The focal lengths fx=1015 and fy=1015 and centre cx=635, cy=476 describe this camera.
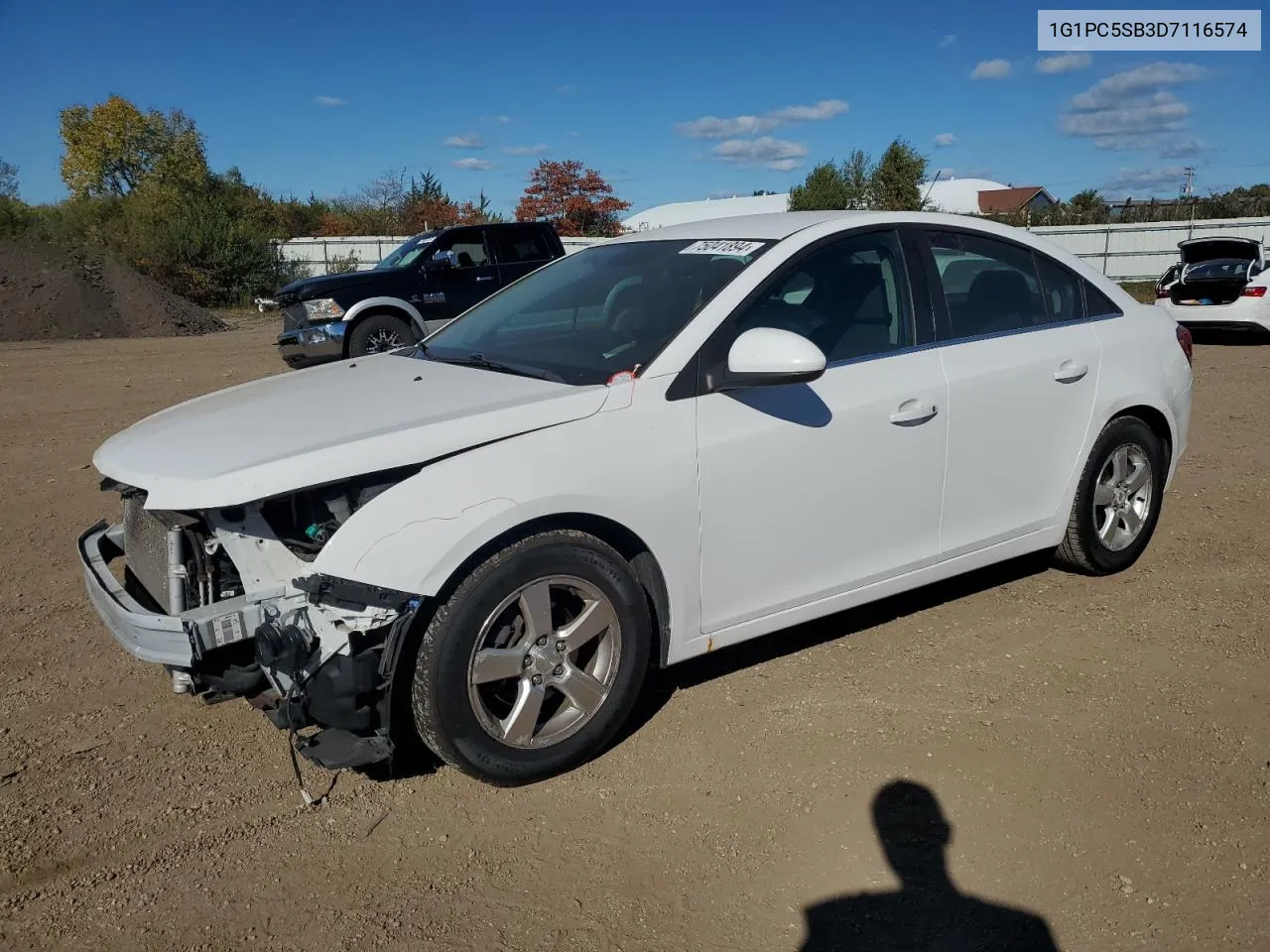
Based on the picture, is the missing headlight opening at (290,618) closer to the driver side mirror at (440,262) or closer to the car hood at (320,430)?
the car hood at (320,430)

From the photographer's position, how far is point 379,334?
40.2 ft

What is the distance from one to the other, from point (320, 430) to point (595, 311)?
132 cm

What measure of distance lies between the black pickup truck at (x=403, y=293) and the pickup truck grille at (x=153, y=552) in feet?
27.1

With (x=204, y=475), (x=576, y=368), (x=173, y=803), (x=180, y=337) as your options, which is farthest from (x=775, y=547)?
(x=180, y=337)

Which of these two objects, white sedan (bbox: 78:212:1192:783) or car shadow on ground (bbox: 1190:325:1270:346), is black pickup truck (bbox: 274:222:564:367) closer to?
white sedan (bbox: 78:212:1192:783)

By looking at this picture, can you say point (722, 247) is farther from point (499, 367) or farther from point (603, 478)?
point (603, 478)

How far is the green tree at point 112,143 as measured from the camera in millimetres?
52344

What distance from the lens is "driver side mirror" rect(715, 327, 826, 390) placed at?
331 centimetres

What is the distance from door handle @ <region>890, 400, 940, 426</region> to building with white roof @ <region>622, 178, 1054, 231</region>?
43855mm

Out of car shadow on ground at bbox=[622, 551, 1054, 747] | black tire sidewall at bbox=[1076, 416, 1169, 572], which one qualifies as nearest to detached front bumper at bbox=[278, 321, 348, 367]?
car shadow on ground at bbox=[622, 551, 1054, 747]

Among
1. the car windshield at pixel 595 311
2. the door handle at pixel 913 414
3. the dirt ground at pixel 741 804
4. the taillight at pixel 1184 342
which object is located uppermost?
the car windshield at pixel 595 311

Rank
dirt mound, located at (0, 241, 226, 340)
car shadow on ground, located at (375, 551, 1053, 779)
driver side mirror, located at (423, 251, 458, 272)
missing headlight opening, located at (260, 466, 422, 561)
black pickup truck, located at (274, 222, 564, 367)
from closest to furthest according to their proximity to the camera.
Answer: missing headlight opening, located at (260, 466, 422, 561) < car shadow on ground, located at (375, 551, 1053, 779) < black pickup truck, located at (274, 222, 564, 367) < driver side mirror, located at (423, 251, 458, 272) < dirt mound, located at (0, 241, 226, 340)

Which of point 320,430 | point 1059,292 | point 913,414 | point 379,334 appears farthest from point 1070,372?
point 379,334

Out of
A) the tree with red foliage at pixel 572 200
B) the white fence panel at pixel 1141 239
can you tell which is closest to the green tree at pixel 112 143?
the tree with red foliage at pixel 572 200
